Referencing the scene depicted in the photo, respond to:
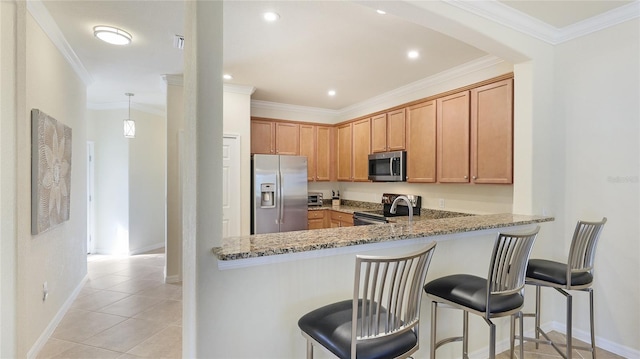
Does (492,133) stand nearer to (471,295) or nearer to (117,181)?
(471,295)

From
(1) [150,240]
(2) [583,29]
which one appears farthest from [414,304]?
(1) [150,240]

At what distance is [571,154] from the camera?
2742 mm

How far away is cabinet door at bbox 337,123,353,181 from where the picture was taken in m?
5.28

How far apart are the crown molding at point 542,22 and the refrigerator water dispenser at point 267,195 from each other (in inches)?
124

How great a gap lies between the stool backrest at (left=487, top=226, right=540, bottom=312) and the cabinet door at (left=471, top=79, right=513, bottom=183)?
4.51 feet

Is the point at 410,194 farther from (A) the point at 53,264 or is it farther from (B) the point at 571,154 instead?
(A) the point at 53,264

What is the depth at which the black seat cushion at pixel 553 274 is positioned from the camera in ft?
7.11

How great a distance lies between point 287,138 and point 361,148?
1214 millimetres

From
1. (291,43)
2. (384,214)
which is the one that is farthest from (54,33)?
(384,214)

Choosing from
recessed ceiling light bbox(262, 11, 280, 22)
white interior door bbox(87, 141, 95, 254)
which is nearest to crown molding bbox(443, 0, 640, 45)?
recessed ceiling light bbox(262, 11, 280, 22)

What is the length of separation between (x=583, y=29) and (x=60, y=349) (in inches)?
201

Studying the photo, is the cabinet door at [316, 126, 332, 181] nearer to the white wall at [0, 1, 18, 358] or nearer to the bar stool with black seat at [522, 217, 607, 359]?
the bar stool with black seat at [522, 217, 607, 359]

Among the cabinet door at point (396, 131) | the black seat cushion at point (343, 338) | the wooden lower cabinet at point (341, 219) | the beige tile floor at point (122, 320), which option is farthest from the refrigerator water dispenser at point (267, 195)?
the black seat cushion at point (343, 338)

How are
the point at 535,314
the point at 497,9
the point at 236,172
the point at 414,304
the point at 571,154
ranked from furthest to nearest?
the point at 236,172, the point at 571,154, the point at 535,314, the point at 497,9, the point at 414,304
